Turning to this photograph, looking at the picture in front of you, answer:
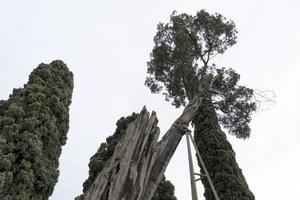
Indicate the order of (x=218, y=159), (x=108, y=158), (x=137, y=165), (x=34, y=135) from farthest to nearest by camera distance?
(x=218, y=159)
(x=108, y=158)
(x=34, y=135)
(x=137, y=165)

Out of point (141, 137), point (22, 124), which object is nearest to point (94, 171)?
point (22, 124)

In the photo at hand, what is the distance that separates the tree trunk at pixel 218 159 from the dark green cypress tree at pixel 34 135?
5060 millimetres

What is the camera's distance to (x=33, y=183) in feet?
34.7

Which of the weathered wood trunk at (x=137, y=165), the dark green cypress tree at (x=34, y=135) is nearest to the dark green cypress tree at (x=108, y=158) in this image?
the dark green cypress tree at (x=34, y=135)

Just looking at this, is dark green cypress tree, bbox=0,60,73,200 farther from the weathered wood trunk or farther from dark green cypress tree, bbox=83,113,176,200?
the weathered wood trunk

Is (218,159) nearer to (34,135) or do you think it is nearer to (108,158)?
(108,158)

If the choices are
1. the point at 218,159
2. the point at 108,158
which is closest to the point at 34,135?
the point at 108,158

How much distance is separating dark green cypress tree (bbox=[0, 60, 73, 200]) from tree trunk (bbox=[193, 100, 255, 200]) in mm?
5060

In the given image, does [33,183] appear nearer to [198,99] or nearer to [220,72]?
[198,99]

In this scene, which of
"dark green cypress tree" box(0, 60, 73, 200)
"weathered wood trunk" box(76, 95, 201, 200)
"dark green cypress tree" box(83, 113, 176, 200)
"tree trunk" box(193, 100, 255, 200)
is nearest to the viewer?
"weathered wood trunk" box(76, 95, 201, 200)

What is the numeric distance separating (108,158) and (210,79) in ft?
13.7

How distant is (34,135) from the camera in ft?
36.4

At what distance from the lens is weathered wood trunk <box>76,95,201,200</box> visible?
18.7ft

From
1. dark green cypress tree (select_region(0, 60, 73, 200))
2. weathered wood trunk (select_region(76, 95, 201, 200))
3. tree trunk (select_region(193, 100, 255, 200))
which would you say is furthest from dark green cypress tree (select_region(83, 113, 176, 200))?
weathered wood trunk (select_region(76, 95, 201, 200))
